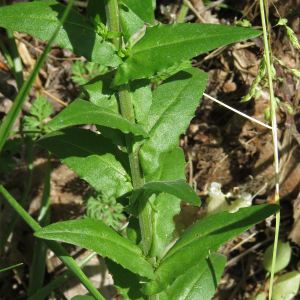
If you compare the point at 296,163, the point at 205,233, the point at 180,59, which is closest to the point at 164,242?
the point at 205,233

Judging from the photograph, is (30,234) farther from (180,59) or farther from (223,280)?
(180,59)

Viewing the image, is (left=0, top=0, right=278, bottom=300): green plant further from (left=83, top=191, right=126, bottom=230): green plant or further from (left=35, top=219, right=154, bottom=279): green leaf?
(left=83, top=191, right=126, bottom=230): green plant

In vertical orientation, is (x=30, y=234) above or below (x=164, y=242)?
below

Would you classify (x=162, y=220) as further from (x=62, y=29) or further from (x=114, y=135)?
(x=62, y=29)

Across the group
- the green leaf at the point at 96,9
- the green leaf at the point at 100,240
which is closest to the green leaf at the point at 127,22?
the green leaf at the point at 96,9

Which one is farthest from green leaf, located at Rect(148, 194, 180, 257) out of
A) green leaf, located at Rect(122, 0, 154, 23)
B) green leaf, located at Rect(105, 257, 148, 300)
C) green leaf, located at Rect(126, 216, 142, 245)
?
green leaf, located at Rect(122, 0, 154, 23)

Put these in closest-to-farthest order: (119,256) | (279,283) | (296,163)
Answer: (119,256), (279,283), (296,163)

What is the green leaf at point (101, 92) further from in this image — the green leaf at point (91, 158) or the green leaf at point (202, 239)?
the green leaf at point (202, 239)
